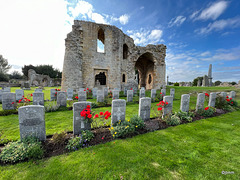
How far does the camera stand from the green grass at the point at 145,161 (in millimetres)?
2053

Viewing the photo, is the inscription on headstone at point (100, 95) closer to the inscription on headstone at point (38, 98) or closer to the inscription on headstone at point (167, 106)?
the inscription on headstone at point (38, 98)

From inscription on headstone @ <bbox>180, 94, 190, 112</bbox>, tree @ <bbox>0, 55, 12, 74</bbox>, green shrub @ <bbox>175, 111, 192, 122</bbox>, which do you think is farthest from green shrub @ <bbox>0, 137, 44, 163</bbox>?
tree @ <bbox>0, 55, 12, 74</bbox>

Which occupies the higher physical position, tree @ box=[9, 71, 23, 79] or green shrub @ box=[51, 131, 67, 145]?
tree @ box=[9, 71, 23, 79]

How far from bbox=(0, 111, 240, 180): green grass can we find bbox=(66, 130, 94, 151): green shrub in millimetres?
176

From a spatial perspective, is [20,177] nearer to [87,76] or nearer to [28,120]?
[28,120]

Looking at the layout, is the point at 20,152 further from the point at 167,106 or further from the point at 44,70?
the point at 44,70

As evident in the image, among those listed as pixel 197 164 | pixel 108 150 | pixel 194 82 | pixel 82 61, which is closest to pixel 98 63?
pixel 82 61

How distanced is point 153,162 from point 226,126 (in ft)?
14.7

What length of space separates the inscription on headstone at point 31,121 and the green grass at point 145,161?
82cm

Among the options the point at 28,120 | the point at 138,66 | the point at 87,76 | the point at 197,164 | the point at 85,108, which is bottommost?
the point at 197,164

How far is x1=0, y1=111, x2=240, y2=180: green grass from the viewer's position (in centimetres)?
205

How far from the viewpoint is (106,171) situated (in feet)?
6.98

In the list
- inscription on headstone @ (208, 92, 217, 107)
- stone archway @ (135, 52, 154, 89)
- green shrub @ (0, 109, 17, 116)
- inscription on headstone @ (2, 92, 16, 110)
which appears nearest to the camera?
green shrub @ (0, 109, 17, 116)

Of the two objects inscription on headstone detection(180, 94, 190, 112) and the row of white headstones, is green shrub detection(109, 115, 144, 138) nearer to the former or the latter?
the row of white headstones
